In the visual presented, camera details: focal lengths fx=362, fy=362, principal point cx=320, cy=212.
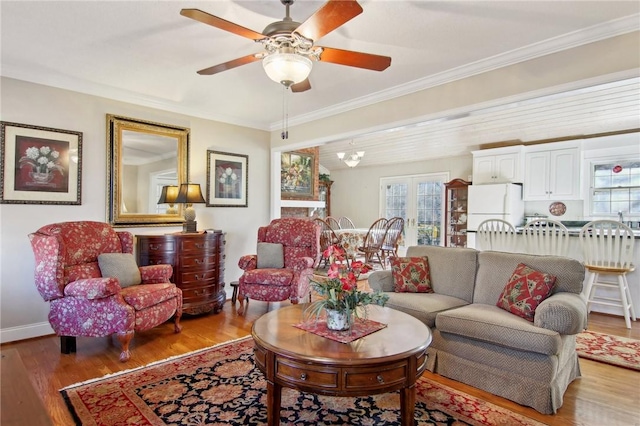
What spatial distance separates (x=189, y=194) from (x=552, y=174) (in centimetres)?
568

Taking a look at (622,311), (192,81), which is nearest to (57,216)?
(192,81)

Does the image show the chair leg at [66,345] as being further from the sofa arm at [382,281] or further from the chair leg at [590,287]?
the chair leg at [590,287]

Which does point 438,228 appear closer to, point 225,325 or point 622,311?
point 622,311

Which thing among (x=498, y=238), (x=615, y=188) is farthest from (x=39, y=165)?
(x=615, y=188)

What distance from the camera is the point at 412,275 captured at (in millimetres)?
3256

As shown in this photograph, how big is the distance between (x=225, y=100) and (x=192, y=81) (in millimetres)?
629

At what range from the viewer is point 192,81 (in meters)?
3.73

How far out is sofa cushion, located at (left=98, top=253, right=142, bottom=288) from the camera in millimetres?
3387

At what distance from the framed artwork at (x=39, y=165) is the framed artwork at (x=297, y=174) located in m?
3.78

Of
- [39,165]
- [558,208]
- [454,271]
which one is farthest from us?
[558,208]

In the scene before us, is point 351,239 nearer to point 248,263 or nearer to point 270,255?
point 270,255

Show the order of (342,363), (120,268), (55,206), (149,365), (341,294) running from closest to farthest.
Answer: (342,363)
(341,294)
(149,365)
(120,268)
(55,206)

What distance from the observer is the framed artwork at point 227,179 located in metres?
4.93

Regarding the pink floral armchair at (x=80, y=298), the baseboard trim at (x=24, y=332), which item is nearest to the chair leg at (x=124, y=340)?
the pink floral armchair at (x=80, y=298)
